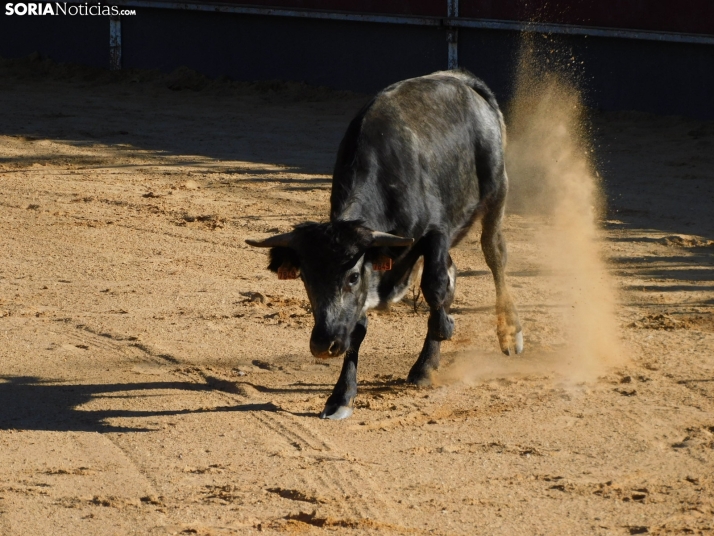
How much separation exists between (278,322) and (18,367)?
1.67 metres

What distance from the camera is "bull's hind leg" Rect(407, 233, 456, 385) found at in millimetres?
5562

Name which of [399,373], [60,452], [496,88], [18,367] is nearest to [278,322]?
[399,373]

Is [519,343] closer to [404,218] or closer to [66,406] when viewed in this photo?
[404,218]

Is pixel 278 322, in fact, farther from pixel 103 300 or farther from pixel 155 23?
pixel 155 23

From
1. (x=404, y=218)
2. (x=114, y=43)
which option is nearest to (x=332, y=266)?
(x=404, y=218)

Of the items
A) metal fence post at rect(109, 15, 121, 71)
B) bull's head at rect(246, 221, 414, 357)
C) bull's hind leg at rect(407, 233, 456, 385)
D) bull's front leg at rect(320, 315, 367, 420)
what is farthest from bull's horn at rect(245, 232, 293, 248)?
metal fence post at rect(109, 15, 121, 71)

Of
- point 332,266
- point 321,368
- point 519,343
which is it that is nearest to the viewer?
point 332,266

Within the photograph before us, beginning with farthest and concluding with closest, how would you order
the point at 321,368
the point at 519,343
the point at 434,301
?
the point at 519,343
the point at 321,368
the point at 434,301

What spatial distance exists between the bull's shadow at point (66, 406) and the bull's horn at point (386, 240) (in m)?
1.11

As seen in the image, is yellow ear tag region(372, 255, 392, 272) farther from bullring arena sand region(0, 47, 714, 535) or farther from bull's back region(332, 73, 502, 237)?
bullring arena sand region(0, 47, 714, 535)

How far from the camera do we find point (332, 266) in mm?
4996

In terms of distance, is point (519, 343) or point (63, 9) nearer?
point (519, 343)

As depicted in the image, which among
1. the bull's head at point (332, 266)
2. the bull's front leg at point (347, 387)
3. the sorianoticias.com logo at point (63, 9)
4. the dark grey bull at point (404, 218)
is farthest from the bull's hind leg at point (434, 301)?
the sorianoticias.com logo at point (63, 9)

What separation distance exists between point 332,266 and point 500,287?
2.05 metres
